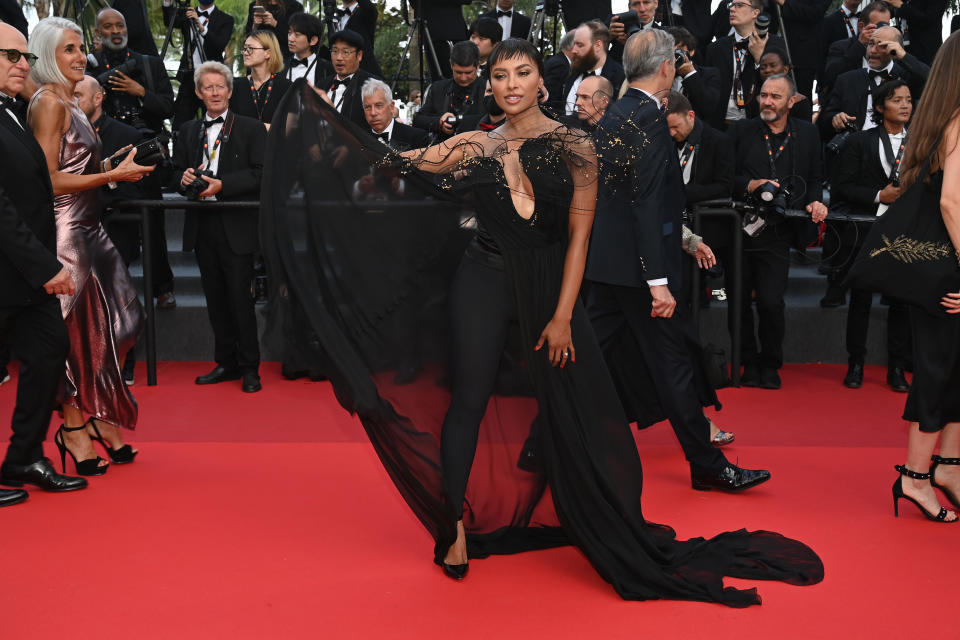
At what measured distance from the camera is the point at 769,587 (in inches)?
A: 135

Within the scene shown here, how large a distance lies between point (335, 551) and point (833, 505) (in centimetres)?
208

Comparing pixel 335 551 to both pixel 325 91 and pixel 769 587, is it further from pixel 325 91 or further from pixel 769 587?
pixel 325 91

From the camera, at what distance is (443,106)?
26.4 ft

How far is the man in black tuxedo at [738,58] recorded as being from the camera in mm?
7961

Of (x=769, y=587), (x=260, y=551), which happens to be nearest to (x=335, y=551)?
(x=260, y=551)

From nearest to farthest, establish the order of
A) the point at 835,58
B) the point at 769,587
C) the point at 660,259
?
1. the point at 769,587
2. the point at 660,259
3. the point at 835,58

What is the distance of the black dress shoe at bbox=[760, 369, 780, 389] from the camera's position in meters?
6.70

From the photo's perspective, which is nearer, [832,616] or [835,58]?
[832,616]

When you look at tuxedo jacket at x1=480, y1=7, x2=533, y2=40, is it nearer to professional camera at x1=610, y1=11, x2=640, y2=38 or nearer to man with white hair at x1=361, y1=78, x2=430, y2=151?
professional camera at x1=610, y1=11, x2=640, y2=38

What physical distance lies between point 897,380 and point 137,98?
19.4 ft

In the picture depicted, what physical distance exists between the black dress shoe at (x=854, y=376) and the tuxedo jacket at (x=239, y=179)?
13.1 ft

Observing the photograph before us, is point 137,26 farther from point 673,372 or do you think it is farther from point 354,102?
point 673,372

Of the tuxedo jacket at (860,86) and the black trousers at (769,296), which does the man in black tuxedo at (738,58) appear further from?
the black trousers at (769,296)

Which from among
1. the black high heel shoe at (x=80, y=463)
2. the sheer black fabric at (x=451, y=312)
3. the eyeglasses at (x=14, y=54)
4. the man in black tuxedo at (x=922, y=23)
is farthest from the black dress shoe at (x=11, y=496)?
the man in black tuxedo at (x=922, y=23)
